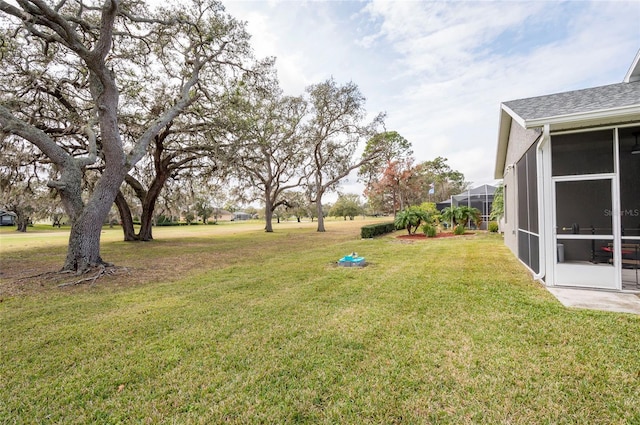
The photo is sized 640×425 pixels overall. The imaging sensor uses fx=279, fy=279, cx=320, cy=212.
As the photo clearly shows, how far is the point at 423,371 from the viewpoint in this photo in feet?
8.64

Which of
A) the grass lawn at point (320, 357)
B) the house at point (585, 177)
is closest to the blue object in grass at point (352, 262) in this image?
the grass lawn at point (320, 357)

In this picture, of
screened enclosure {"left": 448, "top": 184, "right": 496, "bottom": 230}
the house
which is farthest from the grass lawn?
screened enclosure {"left": 448, "top": 184, "right": 496, "bottom": 230}

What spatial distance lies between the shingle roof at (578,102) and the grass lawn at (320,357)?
331 cm

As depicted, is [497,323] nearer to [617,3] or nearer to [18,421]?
[18,421]

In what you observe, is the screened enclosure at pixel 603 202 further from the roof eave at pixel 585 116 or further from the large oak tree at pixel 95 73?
the large oak tree at pixel 95 73

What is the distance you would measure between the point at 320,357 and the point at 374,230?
544 inches

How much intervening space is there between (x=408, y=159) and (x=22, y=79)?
92.4 ft

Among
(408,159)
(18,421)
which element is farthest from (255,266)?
(408,159)

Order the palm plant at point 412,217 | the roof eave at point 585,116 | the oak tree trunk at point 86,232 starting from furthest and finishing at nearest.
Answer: the palm plant at point 412,217, the oak tree trunk at point 86,232, the roof eave at point 585,116

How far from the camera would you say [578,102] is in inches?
218

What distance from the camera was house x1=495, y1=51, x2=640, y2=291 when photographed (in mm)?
4922

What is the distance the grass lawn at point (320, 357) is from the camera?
85.7 inches

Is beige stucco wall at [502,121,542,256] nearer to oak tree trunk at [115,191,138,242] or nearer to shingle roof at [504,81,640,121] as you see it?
shingle roof at [504,81,640,121]

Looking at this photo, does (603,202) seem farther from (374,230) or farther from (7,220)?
(7,220)
